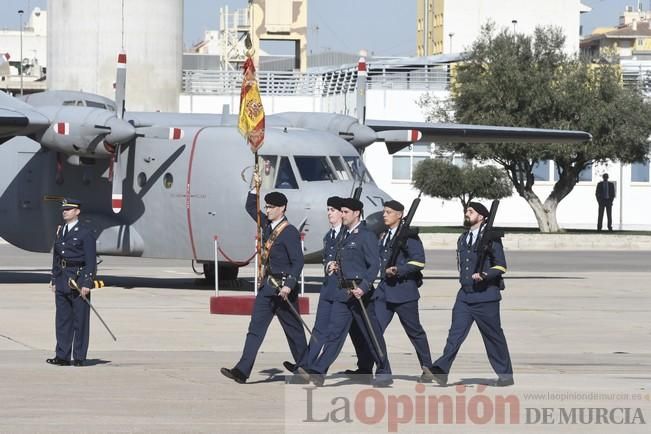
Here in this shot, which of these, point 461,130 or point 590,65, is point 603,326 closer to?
point 461,130

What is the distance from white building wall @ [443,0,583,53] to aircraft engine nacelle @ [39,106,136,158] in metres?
50.8

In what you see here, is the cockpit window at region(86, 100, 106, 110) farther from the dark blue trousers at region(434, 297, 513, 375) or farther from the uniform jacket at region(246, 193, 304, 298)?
the dark blue trousers at region(434, 297, 513, 375)

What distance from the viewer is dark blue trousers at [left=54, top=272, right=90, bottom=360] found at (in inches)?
551

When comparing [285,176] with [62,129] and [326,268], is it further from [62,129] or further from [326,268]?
[326,268]

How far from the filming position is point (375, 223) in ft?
68.9

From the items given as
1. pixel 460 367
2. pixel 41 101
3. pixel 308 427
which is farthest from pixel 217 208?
pixel 308 427

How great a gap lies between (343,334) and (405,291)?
0.88 m

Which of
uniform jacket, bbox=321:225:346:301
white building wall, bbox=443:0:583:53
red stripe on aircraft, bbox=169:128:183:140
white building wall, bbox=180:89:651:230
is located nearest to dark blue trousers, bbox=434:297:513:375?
uniform jacket, bbox=321:225:346:301

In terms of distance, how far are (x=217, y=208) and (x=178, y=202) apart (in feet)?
2.92

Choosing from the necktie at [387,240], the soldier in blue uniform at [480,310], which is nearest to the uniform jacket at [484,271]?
the soldier in blue uniform at [480,310]

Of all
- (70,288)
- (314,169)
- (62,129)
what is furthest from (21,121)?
(70,288)

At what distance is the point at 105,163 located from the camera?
2448 cm

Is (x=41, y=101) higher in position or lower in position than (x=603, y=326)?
higher

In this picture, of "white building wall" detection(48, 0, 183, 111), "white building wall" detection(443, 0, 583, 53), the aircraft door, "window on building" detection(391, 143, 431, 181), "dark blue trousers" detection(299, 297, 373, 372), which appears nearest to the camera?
"dark blue trousers" detection(299, 297, 373, 372)
